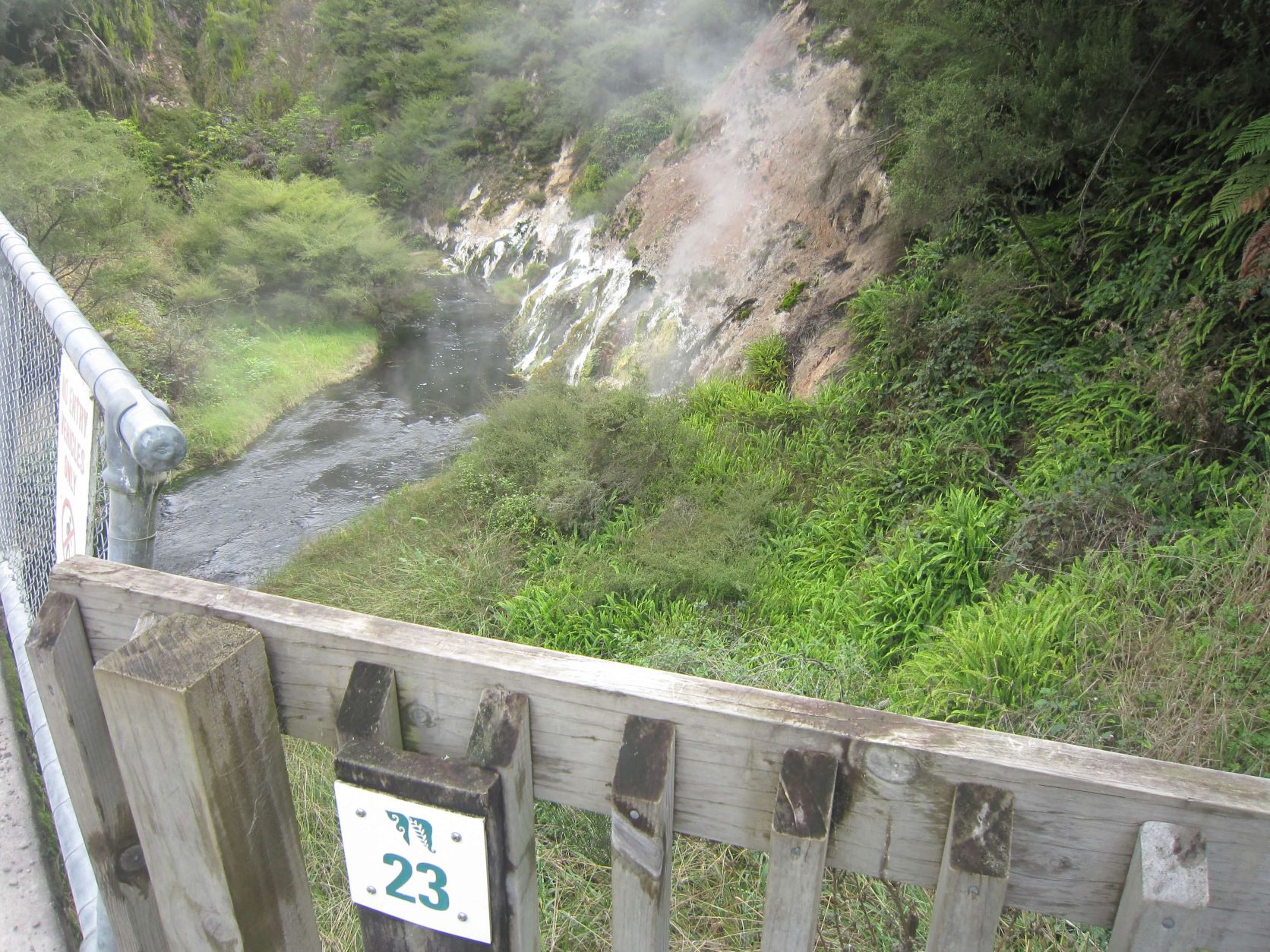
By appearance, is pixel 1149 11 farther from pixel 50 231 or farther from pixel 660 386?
pixel 50 231

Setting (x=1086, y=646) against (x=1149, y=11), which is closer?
(x=1086, y=646)

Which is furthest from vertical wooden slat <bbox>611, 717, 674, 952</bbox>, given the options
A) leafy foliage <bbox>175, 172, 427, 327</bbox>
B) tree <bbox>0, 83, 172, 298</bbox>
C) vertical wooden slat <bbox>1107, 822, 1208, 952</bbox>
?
leafy foliage <bbox>175, 172, 427, 327</bbox>

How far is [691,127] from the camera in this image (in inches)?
527

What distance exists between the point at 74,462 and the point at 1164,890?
6.27 feet

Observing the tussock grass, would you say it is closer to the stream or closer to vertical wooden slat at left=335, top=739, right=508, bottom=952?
vertical wooden slat at left=335, top=739, right=508, bottom=952

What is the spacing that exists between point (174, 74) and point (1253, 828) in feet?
112

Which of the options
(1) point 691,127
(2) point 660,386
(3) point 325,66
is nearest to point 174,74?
(3) point 325,66

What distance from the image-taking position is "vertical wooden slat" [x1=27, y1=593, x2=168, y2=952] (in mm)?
1380

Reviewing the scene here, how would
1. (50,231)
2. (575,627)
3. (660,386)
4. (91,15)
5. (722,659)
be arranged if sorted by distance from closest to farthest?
(722,659) < (575,627) < (660,386) < (50,231) < (91,15)

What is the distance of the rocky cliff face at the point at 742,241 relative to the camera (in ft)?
29.9

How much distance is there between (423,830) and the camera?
3.90 ft

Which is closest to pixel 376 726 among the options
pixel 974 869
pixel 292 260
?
pixel 974 869

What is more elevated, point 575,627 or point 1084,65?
point 1084,65

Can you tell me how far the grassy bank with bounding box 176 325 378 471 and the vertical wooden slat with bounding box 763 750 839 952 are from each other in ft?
40.2
